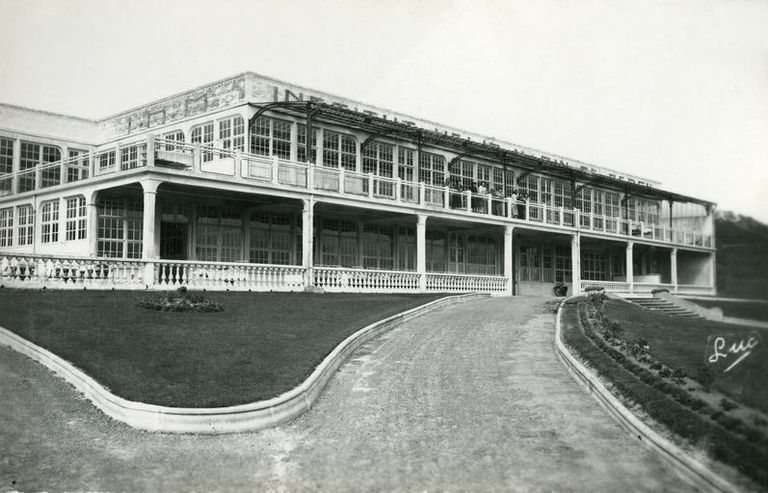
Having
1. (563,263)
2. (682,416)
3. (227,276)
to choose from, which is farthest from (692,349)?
(563,263)

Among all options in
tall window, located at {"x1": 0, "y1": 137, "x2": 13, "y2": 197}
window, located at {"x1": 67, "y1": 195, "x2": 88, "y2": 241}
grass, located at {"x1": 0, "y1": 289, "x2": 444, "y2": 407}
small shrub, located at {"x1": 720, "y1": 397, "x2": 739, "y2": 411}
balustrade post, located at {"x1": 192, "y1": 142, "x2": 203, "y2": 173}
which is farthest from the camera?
tall window, located at {"x1": 0, "y1": 137, "x2": 13, "y2": 197}

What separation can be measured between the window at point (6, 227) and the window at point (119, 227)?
19.9ft

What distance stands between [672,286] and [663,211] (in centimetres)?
1024

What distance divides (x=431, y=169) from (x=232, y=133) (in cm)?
1098

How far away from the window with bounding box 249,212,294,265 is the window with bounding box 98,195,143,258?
4133mm

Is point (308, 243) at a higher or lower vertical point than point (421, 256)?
higher

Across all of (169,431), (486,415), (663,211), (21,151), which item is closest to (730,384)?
(486,415)

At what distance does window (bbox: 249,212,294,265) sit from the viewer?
2625cm

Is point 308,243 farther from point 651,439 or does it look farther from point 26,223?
point 651,439

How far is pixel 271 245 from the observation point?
26734 mm

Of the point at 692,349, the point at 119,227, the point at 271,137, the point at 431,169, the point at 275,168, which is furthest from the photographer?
the point at 431,169

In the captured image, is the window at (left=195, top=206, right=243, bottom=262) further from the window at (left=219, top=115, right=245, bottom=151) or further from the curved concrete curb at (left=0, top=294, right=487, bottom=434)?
the curved concrete curb at (left=0, top=294, right=487, bottom=434)

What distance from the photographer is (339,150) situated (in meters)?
28.1

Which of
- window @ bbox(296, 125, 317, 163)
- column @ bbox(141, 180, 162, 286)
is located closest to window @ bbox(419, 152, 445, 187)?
window @ bbox(296, 125, 317, 163)
